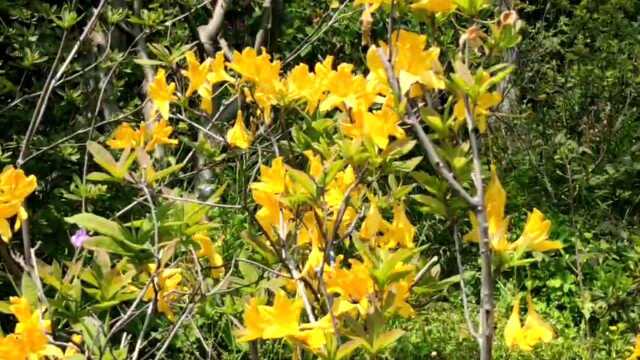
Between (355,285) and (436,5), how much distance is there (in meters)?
0.40

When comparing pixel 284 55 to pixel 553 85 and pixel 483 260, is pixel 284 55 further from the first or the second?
pixel 483 260

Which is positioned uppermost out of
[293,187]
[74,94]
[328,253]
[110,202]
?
[293,187]

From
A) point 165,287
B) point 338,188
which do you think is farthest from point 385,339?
point 165,287

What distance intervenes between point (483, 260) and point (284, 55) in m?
2.61

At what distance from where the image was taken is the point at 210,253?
5.09ft

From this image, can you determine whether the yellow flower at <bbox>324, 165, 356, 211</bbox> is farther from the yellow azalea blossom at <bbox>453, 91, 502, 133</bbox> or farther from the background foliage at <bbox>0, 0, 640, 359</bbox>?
the background foliage at <bbox>0, 0, 640, 359</bbox>

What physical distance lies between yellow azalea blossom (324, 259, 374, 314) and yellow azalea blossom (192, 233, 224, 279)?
0.25 metres

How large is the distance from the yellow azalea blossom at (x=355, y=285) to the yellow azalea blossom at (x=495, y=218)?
174 millimetres

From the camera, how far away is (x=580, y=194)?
3.76 m

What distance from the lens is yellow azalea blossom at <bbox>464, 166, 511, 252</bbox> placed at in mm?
1165

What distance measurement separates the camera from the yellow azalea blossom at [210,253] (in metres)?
1.50

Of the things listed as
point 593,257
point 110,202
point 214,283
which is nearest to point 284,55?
point 110,202

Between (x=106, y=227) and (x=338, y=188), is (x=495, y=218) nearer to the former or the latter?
(x=338, y=188)

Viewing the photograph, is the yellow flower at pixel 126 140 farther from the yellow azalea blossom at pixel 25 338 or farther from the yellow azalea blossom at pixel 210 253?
the yellow azalea blossom at pixel 25 338
